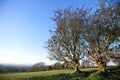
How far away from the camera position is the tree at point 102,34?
3304 centimetres

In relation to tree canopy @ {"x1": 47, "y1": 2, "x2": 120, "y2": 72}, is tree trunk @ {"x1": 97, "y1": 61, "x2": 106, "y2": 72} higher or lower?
lower

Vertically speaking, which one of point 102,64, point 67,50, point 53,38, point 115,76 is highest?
point 53,38

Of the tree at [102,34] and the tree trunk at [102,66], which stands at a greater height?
the tree at [102,34]

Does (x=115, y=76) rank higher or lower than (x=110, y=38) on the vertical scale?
lower

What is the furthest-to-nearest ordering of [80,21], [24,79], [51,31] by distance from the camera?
[51,31], [80,21], [24,79]

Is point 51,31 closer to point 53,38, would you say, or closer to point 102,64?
point 53,38

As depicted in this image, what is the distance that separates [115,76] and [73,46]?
10082 mm

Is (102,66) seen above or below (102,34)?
below

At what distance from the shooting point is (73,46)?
37.2 metres

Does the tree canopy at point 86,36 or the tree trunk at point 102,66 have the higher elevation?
the tree canopy at point 86,36

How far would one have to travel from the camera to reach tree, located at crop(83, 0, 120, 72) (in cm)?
3304

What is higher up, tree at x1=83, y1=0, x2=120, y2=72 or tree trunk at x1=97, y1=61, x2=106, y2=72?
tree at x1=83, y1=0, x2=120, y2=72

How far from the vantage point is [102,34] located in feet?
110

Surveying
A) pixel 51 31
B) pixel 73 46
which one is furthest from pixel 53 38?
pixel 73 46
